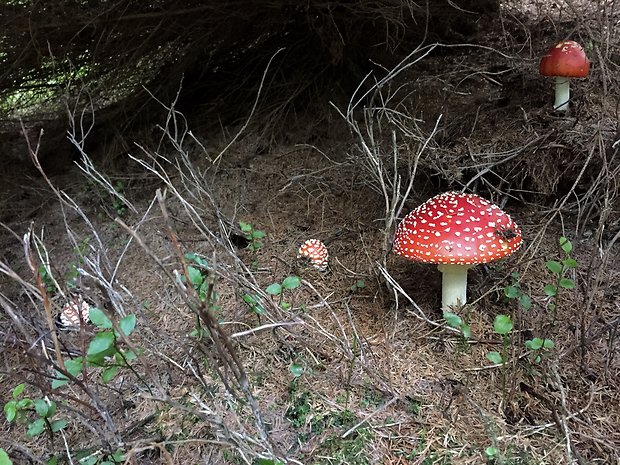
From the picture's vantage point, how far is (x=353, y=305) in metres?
2.70

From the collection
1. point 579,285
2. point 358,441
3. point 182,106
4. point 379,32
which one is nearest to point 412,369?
point 358,441

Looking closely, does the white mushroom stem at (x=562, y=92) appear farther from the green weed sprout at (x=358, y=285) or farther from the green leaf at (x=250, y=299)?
the green leaf at (x=250, y=299)

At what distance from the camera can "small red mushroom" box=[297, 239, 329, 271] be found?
→ 9.46 ft

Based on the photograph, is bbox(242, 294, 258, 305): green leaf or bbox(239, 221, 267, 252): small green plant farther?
bbox(239, 221, 267, 252): small green plant

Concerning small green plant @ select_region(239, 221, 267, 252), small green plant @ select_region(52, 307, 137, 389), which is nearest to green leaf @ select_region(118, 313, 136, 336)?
small green plant @ select_region(52, 307, 137, 389)

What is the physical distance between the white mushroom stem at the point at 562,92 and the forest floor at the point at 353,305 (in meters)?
0.10

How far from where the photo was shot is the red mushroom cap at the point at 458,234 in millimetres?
2199

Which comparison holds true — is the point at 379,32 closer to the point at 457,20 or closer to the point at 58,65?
the point at 457,20

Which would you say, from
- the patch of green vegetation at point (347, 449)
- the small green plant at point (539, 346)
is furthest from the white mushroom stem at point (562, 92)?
the patch of green vegetation at point (347, 449)

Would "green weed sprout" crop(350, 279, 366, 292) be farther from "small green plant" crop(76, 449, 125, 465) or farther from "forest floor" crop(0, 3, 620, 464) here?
"small green plant" crop(76, 449, 125, 465)

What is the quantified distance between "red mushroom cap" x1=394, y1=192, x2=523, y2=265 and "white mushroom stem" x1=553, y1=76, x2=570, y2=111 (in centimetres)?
107

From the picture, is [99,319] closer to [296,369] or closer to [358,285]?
[296,369]

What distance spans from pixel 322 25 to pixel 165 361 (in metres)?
2.63

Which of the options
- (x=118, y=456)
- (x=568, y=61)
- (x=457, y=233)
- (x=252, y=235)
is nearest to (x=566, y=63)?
(x=568, y=61)
